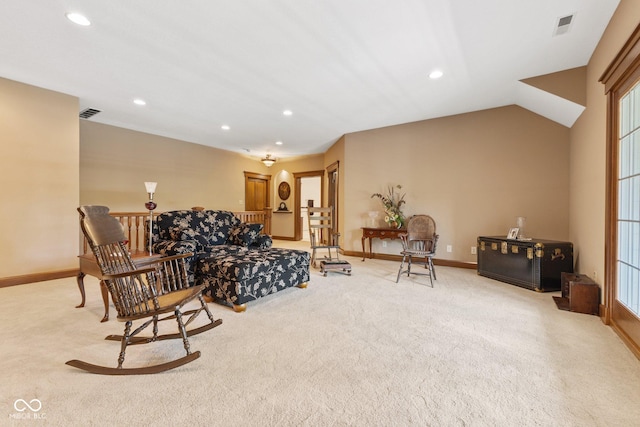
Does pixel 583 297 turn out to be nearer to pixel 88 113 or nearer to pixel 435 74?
pixel 435 74

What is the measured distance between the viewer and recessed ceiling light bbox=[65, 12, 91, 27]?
7.43 ft

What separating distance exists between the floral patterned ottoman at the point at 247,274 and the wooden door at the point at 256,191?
503 centimetres

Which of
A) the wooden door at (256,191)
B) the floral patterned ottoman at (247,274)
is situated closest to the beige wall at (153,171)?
the wooden door at (256,191)

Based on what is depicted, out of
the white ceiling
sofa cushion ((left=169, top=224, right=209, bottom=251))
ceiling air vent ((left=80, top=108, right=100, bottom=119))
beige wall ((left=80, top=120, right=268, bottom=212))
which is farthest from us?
beige wall ((left=80, top=120, right=268, bottom=212))

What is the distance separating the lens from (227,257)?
3053 millimetres

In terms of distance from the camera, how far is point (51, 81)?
351cm

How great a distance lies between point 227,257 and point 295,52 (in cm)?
232

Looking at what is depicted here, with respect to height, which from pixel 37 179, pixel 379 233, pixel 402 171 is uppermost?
pixel 402 171

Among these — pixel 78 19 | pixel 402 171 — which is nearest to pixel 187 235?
pixel 78 19

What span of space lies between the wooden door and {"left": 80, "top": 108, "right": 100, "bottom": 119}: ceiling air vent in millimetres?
3761

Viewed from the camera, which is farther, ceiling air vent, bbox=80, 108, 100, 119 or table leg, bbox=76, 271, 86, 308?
ceiling air vent, bbox=80, 108, 100, 119

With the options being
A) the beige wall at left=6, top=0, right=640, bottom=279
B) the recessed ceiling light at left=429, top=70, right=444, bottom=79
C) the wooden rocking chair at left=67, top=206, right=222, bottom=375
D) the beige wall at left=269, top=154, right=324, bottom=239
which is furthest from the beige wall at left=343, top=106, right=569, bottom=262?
the wooden rocking chair at left=67, top=206, right=222, bottom=375

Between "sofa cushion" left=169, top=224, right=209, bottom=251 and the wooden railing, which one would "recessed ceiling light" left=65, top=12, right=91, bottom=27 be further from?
the wooden railing

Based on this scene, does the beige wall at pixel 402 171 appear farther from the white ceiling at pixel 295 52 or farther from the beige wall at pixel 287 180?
the beige wall at pixel 287 180
